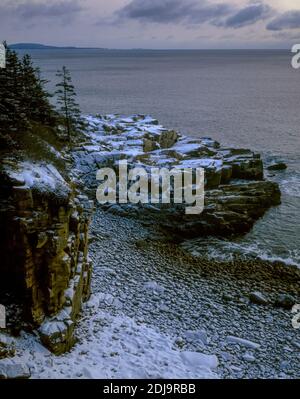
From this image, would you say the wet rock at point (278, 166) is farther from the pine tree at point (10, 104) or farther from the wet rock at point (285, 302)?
the pine tree at point (10, 104)

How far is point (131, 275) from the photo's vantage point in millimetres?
28219

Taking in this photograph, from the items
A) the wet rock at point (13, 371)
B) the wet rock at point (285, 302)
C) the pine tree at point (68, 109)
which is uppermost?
the pine tree at point (68, 109)

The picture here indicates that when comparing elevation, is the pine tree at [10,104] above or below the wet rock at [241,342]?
above

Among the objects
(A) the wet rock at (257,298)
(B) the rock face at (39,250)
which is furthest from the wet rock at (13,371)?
(A) the wet rock at (257,298)

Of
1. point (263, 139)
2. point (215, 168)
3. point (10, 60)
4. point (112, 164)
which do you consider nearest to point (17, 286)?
point (10, 60)

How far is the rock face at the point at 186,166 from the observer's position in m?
37.0

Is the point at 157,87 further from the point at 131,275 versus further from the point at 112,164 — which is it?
the point at 131,275

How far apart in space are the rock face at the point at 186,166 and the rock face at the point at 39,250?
1746 cm

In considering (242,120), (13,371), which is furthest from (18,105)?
(242,120)

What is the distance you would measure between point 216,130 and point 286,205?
43426mm

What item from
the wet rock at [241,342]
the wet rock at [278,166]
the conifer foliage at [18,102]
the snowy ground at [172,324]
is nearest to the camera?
the snowy ground at [172,324]

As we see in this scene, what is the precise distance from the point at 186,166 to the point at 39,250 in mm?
29650

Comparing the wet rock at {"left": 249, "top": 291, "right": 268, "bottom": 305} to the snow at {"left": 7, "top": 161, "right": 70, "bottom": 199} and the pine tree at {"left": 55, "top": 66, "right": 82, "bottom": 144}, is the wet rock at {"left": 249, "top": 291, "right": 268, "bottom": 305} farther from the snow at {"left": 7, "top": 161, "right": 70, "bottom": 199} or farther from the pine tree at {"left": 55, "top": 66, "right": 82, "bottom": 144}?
the pine tree at {"left": 55, "top": 66, "right": 82, "bottom": 144}

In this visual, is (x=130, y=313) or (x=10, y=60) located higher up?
(x=10, y=60)
